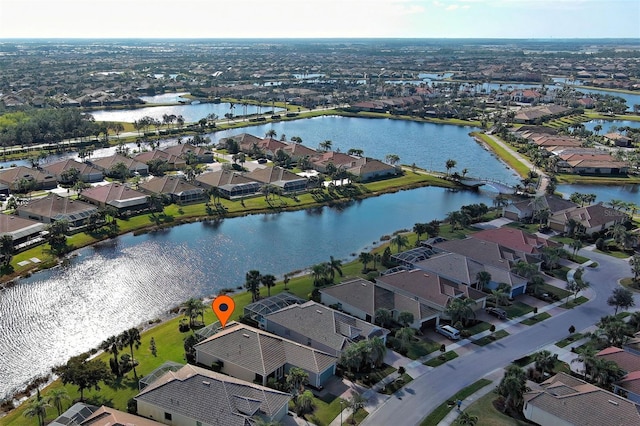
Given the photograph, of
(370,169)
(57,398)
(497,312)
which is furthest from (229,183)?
(57,398)

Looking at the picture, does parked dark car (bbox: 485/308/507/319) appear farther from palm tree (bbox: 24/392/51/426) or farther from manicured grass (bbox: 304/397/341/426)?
palm tree (bbox: 24/392/51/426)

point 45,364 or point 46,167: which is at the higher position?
point 46,167

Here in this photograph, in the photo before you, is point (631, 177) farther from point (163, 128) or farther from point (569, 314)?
point (163, 128)

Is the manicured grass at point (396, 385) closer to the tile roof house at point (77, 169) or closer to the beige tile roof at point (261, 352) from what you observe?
the beige tile roof at point (261, 352)

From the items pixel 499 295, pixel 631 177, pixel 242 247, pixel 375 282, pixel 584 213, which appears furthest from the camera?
pixel 631 177

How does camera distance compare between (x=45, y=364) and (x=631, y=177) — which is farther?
(x=631, y=177)

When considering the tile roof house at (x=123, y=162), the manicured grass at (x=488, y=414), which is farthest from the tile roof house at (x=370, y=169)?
the manicured grass at (x=488, y=414)

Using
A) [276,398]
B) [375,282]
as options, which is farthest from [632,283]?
[276,398]
